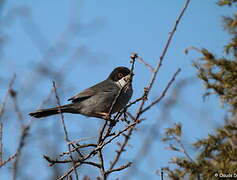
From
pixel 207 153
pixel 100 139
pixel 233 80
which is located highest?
pixel 233 80

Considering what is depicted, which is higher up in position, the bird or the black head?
the black head

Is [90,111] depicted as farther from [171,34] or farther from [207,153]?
[171,34]

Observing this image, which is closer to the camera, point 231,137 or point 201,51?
point 231,137

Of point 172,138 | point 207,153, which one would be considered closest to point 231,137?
point 207,153

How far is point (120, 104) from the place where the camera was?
5.41m

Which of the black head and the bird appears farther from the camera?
the black head

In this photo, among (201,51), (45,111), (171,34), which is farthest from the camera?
(201,51)

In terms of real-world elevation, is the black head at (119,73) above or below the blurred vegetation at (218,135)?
above

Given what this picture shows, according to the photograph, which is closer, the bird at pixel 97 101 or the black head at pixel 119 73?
the bird at pixel 97 101

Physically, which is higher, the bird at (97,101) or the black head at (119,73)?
the black head at (119,73)

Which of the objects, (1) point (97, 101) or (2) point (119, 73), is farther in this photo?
(2) point (119, 73)

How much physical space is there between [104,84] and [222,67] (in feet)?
5.84

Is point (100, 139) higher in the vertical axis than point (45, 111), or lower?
lower

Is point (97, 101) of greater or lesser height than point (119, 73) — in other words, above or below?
below
